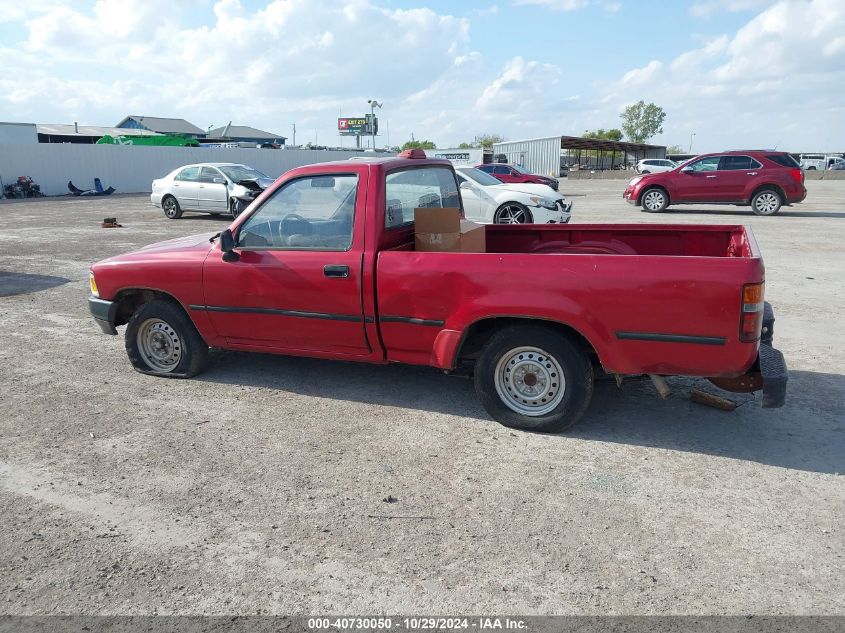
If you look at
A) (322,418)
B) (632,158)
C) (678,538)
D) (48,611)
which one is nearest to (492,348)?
(322,418)

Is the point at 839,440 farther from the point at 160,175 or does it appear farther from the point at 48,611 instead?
the point at 160,175

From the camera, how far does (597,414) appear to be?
14.8ft

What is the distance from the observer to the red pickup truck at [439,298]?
3.73 metres

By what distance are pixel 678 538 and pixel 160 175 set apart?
34.8 m

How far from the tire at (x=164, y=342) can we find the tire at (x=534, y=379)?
7.85ft

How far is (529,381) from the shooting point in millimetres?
4211

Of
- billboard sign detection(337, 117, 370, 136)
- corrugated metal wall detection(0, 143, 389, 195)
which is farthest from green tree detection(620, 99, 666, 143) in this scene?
corrugated metal wall detection(0, 143, 389, 195)

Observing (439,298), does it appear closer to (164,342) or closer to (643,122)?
(164,342)

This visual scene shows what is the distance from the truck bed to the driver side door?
0.28 metres

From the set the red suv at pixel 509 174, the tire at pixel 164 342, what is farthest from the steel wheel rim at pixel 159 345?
the red suv at pixel 509 174

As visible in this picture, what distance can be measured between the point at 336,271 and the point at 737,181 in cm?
1622

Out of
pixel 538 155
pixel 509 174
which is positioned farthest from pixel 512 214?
pixel 538 155

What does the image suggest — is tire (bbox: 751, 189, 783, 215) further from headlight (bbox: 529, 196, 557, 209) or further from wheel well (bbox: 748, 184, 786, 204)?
headlight (bbox: 529, 196, 557, 209)

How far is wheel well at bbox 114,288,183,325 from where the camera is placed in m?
5.27
